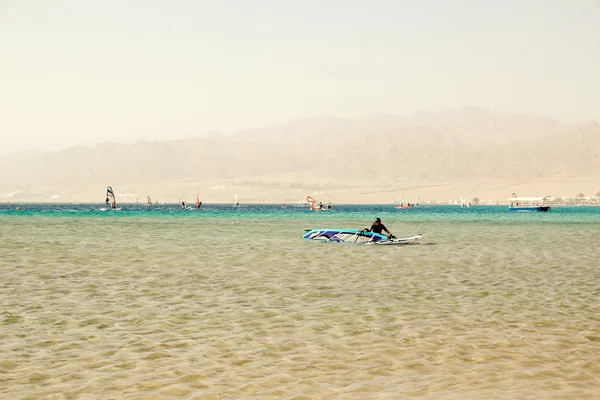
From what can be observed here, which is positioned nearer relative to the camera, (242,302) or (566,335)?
(566,335)

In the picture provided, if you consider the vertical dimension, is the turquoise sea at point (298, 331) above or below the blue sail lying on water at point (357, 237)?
below

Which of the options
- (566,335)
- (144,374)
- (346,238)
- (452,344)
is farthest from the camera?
(346,238)

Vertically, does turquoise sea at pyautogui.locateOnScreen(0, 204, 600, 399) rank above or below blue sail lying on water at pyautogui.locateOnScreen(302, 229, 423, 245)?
below

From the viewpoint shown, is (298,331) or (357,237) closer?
(298,331)

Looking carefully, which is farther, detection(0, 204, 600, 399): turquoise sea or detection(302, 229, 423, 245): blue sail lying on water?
detection(302, 229, 423, 245): blue sail lying on water

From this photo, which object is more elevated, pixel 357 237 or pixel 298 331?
pixel 357 237

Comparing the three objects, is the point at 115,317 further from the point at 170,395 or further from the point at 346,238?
the point at 346,238

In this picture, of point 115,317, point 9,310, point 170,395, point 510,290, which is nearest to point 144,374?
point 170,395

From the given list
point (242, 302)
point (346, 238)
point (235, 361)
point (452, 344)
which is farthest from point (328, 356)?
point (346, 238)

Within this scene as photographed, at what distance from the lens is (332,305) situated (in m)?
19.0

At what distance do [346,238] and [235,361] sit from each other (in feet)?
107

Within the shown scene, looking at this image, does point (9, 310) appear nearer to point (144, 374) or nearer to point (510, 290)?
point (144, 374)

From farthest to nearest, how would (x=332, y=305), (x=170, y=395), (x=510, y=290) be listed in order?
(x=510, y=290) → (x=332, y=305) → (x=170, y=395)

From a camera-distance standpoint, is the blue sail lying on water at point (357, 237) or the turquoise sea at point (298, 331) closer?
the turquoise sea at point (298, 331)
